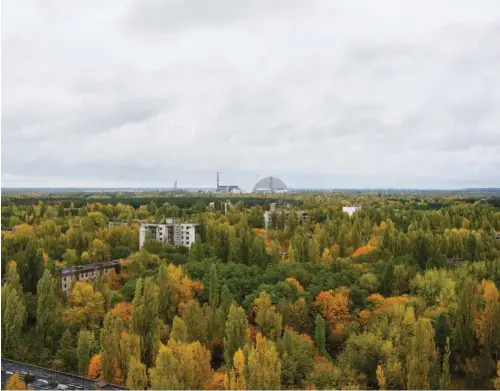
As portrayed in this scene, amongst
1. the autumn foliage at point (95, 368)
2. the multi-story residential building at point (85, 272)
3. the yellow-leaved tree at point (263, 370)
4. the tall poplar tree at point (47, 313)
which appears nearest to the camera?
the yellow-leaved tree at point (263, 370)

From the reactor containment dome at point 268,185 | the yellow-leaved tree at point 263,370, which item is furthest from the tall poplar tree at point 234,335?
the reactor containment dome at point 268,185

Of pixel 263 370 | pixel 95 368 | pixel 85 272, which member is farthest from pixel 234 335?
pixel 85 272

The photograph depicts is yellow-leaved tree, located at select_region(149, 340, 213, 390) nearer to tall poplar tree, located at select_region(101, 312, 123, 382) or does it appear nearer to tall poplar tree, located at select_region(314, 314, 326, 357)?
tall poplar tree, located at select_region(101, 312, 123, 382)

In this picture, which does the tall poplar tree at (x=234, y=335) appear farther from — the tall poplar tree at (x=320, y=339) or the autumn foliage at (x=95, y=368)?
the autumn foliage at (x=95, y=368)

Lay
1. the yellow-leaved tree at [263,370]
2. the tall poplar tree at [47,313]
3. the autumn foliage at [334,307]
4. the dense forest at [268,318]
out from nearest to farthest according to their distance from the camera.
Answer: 1. the yellow-leaved tree at [263,370]
2. the dense forest at [268,318]
3. the tall poplar tree at [47,313]
4. the autumn foliage at [334,307]

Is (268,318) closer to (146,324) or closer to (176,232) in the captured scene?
(146,324)

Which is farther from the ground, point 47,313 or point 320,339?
point 47,313

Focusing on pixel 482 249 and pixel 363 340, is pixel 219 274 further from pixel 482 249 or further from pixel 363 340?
pixel 482 249
